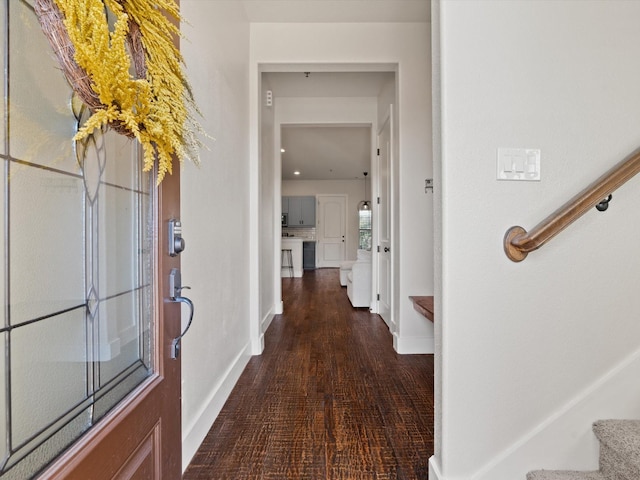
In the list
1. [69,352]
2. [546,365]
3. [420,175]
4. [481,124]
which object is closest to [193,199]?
[69,352]

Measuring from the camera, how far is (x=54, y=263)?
2.25ft

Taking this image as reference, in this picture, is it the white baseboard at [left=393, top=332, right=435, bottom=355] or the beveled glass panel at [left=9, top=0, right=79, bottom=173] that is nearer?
A: the beveled glass panel at [left=9, top=0, right=79, bottom=173]

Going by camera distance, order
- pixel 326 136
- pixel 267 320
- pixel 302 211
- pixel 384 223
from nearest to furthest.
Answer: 1. pixel 267 320
2. pixel 384 223
3. pixel 326 136
4. pixel 302 211

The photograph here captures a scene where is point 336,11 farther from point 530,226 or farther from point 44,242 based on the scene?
point 44,242

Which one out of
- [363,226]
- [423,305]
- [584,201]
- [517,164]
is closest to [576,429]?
[584,201]

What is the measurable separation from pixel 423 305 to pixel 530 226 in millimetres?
1480

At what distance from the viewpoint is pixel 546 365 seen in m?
1.22

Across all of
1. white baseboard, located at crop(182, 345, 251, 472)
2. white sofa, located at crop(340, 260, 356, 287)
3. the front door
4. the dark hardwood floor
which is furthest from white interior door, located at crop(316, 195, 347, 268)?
the front door

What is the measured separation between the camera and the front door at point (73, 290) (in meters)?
0.59

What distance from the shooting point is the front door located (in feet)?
1.94

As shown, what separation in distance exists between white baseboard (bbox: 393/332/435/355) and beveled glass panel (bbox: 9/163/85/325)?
261 cm

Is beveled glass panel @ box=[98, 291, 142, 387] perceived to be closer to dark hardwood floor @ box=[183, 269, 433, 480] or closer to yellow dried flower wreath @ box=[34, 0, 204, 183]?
yellow dried flower wreath @ box=[34, 0, 204, 183]

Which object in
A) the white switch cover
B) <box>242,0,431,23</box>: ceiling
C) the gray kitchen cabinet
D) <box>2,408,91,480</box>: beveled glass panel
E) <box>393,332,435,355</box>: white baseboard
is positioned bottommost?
<box>393,332,435,355</box>: white baseboard

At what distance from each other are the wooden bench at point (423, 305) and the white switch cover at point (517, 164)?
1.38 meters
